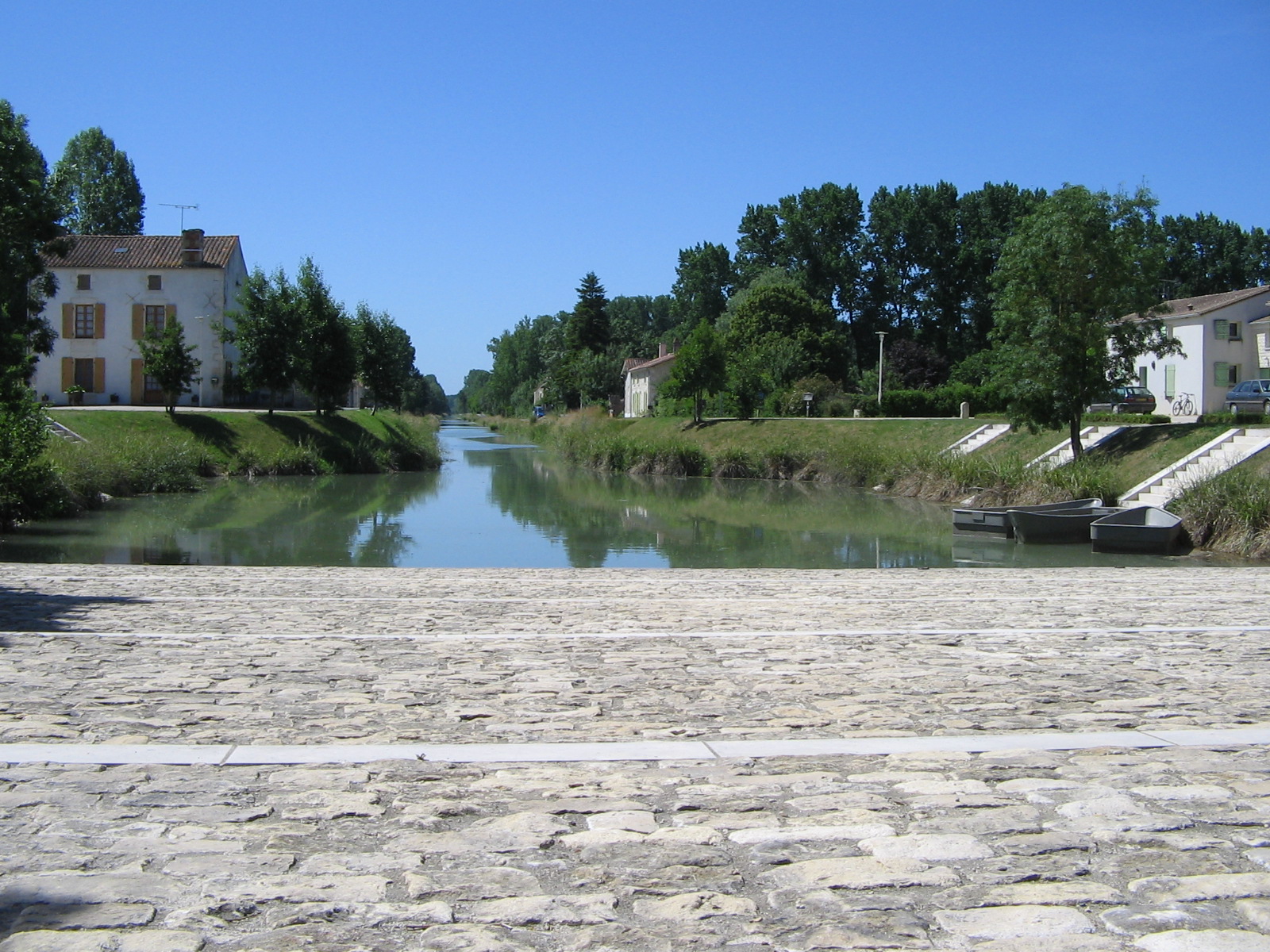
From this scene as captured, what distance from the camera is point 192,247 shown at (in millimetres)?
52594

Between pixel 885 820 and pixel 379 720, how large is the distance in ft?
9.15

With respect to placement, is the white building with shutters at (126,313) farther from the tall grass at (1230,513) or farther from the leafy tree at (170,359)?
the tall grass at (1230,513)

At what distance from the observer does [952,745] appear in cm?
512

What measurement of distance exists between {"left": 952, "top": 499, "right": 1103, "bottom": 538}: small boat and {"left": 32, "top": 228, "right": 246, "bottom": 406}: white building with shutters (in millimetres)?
38258

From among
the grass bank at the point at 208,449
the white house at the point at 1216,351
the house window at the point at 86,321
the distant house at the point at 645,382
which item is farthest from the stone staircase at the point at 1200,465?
the distant house at the point at 645,382

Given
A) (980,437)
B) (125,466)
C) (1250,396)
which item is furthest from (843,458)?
(125,466)

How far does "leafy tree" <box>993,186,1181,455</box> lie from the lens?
29.8 m

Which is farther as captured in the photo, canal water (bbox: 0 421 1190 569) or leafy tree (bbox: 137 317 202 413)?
leafy tree (bbox: 137 317 202 413)

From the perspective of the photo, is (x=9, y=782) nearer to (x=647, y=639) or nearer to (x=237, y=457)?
(x=647, y=639)

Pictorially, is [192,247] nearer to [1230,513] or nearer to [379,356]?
[379,356]

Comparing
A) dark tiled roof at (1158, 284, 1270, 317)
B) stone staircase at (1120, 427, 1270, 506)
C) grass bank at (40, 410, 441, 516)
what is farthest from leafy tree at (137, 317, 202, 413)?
dark tiled roof at (1158, 284, 1270, 317)

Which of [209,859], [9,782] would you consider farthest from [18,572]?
[209,859]

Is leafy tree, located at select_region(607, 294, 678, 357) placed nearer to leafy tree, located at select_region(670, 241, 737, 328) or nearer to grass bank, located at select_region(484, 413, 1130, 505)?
leafy tree, located at select_region(670, 241, 737, 328)

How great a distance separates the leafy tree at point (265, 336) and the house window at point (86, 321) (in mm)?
8833
